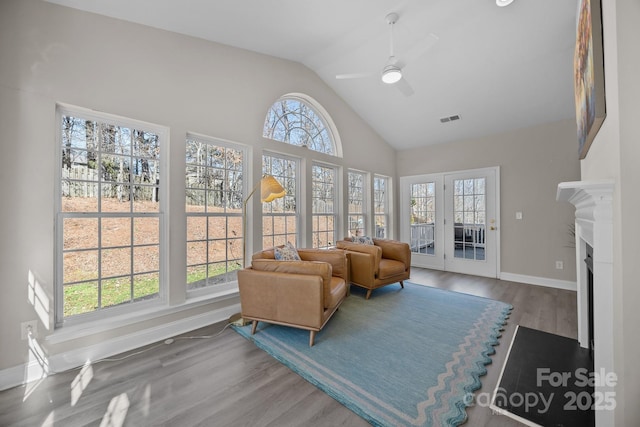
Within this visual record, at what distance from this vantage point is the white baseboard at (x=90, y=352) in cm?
187

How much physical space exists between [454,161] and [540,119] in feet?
4.70

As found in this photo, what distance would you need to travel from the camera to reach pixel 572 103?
3750mm

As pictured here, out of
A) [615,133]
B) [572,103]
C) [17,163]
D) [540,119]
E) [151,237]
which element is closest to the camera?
[615,133]

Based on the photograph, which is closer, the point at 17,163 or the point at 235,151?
the point at 17,163

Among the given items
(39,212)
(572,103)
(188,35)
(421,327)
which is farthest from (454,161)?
(39,212)

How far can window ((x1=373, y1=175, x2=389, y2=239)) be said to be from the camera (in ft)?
18.4

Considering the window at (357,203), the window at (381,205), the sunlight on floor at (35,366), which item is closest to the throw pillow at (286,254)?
the window at (357,203)

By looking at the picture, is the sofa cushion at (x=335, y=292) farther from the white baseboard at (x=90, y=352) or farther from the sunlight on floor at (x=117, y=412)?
the sunlight on floor at (x=117, y=412)

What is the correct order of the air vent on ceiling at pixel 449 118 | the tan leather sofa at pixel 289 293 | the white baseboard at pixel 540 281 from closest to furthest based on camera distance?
the tan leather sofa at pixel 289 293
the white baseboard at pixel 540 281
the air vent on ceiling at pixel 449 118

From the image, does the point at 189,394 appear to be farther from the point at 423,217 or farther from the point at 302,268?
the point at 423,217

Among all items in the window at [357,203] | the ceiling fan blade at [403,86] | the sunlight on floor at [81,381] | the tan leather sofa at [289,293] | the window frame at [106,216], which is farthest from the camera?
the window at [357,203]

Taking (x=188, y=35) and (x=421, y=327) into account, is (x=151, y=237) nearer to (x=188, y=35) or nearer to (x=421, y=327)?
(x=188, y=35)

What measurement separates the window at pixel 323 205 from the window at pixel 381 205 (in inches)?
49.2

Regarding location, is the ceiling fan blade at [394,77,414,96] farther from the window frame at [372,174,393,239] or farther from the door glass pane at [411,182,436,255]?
the door glass pane at [411,182,436,255]
